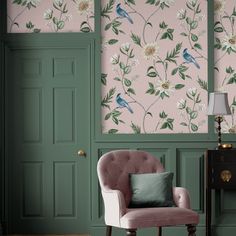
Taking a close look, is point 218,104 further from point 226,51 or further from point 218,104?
point 226,51

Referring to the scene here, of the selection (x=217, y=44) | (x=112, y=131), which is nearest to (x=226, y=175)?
(x=112, y=131)

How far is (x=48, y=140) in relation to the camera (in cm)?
623

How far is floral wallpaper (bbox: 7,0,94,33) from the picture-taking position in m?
6.15

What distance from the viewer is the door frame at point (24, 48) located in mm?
6129

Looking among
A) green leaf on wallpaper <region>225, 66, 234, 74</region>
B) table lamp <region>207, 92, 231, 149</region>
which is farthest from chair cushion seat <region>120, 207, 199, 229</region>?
green leaf on wallpaper <region>225, 66, 234, 74</region>

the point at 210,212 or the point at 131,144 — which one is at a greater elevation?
the point at 131,144

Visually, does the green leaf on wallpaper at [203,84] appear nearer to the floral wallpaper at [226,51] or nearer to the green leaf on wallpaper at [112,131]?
the floral wallpaper at [226,51]

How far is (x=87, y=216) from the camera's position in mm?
6223

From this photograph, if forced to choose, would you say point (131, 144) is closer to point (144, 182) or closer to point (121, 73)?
point (121, 73)

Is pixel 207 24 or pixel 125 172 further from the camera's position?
pixel 207 24

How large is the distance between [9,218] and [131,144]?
144 centimetres

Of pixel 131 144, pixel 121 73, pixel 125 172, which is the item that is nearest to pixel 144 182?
pixel 125 172

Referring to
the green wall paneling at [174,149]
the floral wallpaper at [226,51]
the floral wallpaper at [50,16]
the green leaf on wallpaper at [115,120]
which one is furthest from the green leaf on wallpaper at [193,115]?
the floral wallpaper at [50,16]

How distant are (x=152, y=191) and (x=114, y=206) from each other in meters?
0.36
